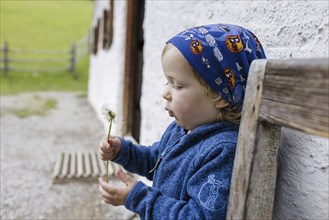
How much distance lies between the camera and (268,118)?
35.0 inches

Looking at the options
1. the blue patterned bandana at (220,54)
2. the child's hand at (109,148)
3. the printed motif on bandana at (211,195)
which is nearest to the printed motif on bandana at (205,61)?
the blue patterned bandana at (220,54)

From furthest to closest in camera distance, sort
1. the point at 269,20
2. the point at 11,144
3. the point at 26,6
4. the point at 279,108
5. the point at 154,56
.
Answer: the point at 26,6
the point at 11,144
the point at 154,56
the point at 269,20
the point at 279,108

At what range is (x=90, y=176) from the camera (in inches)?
155

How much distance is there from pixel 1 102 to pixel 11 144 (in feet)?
13.7

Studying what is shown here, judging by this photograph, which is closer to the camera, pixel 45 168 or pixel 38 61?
pixel 45 168

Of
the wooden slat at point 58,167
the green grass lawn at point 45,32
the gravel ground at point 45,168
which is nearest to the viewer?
the gravel ground at point 45,168

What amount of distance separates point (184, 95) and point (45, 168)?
3.56m

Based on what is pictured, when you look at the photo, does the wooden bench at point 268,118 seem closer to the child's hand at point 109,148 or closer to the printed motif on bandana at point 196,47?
the printed motif on bandana at point 196,47

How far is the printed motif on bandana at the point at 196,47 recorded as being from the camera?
1175 mm

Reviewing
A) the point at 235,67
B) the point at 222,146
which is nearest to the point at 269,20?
the point at 235,67

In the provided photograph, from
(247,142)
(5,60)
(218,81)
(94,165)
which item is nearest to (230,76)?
(218,81)

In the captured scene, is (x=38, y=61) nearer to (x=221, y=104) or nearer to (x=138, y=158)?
(x=138, y=158)

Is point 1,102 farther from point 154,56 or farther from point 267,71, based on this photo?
point 267,71

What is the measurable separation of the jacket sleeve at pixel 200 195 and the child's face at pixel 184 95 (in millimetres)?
146
